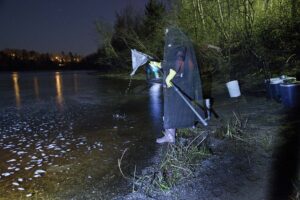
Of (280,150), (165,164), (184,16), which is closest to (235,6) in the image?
(184,16)

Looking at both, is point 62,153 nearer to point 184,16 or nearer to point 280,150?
point 280,150

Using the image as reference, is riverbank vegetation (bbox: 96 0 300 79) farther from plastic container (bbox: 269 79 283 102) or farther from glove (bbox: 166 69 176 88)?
glove (bbox: 166 69 176 88)

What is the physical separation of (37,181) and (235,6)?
43.3 ft

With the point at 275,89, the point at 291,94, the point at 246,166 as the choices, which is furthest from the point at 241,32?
the point at 246,166

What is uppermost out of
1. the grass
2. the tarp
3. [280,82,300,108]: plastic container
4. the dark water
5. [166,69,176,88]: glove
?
the tarp

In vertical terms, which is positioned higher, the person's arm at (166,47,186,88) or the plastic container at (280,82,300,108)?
the person's arm at (166,47,186,88)

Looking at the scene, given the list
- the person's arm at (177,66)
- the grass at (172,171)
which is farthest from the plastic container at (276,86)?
the grass at (172,171)

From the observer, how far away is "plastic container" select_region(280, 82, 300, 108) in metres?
8.63

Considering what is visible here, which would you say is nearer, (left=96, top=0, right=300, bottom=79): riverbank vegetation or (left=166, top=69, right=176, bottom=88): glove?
(left=166, top=69, right=176, bottom=88): glove

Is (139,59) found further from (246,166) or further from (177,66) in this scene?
(246,166)

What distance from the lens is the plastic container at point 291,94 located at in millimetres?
8633

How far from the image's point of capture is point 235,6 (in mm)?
15086

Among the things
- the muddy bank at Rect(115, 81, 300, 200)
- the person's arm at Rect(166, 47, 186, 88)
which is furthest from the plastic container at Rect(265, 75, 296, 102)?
the person's arm at Rect(166, 47, 186, 88)

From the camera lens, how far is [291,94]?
28.8 feet
